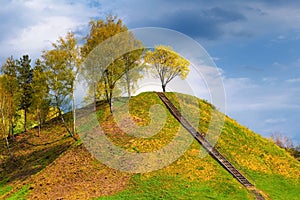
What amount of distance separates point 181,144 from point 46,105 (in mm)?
18783

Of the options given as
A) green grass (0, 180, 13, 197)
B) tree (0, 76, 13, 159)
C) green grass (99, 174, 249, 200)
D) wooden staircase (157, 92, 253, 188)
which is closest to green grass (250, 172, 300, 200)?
wooden staircase (157, 92, 253, 188)

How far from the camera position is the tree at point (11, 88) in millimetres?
49438

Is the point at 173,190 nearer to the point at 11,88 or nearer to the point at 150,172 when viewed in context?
the point at 150,172

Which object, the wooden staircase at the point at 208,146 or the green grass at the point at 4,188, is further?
→ the green grass at the point at 4,188

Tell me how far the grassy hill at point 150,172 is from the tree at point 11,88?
14.9 ft

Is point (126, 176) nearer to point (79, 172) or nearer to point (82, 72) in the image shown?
point (79, 172)

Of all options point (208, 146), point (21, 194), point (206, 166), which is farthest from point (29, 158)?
point (206, 166)

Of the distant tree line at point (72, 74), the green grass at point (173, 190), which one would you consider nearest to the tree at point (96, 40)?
the distant tree line at point (72, 74)

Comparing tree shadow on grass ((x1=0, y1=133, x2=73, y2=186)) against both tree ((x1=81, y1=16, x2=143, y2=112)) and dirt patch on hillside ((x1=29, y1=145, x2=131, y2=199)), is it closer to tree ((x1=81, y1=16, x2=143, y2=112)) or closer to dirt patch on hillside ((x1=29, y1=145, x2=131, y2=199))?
dirt patch on hillside ((x1=29, y1=145, x2=131, y2=199))

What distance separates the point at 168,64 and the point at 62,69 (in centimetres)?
2049

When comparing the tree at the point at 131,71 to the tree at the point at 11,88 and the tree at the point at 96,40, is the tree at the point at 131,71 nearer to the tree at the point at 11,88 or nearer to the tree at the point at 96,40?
the tree at the point at 96,40

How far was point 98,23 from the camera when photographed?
48.9 meters

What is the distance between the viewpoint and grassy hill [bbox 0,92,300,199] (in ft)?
110

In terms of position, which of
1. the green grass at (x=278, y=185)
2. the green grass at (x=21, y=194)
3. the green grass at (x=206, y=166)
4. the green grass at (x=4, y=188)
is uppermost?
the green grass at (x=206, y=166)
